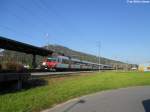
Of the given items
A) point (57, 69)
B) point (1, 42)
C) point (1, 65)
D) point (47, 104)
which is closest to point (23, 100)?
point (47, 104)

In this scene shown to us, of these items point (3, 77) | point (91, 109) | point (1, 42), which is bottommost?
point (91, 109)

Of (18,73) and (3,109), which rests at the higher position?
(18,73)

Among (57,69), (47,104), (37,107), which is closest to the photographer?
(37,107)

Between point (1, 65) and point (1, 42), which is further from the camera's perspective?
point (1, 42)

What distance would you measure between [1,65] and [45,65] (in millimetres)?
37550

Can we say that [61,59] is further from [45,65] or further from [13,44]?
[13,44]

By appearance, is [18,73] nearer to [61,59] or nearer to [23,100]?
[23,100]

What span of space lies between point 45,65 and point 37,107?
46011 millimetres

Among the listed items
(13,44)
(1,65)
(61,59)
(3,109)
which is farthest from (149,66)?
(3,109)

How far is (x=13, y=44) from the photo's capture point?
29297 millimetres

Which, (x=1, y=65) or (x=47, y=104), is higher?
(x=1, y=65)

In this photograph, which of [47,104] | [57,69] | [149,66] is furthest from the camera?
[149,66]

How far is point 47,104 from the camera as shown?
12.9m

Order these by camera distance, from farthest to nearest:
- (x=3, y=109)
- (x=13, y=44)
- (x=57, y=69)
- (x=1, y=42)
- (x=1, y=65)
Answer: (x=57, y=69), (x=13, y=44), (x=1, y=42), (x=1, y=65), (x=3, y=109)
